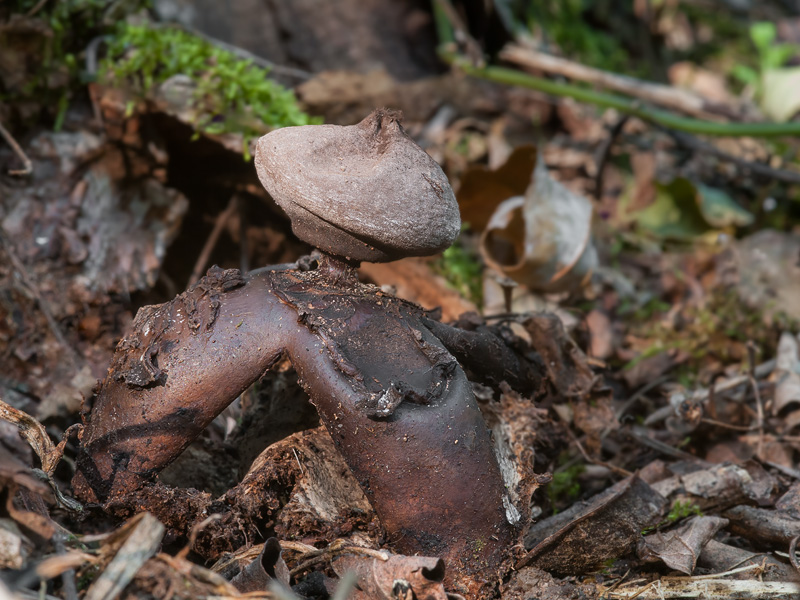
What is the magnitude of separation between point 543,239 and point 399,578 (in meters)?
1.94

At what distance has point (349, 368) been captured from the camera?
172 centimetres

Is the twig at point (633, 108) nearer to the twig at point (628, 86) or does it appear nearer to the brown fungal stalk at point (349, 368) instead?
the twig at point (628, 86)

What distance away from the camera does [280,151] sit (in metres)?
1.77

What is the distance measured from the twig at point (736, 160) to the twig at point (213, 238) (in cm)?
280

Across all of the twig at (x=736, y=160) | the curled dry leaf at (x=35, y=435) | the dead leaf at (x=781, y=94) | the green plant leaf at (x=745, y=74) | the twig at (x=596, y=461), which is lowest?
the green plant leaf at (x=745, y=74)

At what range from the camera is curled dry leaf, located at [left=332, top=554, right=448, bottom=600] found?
1.59m

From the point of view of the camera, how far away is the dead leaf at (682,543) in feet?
6.21

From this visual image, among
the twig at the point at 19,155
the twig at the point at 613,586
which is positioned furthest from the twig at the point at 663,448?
the twig at the point at 19,155

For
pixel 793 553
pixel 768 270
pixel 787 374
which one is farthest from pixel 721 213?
pixel 793 553

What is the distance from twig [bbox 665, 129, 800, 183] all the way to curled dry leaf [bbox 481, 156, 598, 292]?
139 centimetres

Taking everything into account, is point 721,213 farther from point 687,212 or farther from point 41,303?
point 41,303

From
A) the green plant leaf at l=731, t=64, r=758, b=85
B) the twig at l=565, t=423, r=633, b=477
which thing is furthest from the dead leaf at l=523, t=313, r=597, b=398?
the green plant leaf at l=731, t=64, r=758, b=85

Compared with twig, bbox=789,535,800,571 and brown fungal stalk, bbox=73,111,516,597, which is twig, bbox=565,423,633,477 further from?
brown fungal stalk, bbox=73,111,516,597

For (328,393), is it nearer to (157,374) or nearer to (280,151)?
(157,374)
